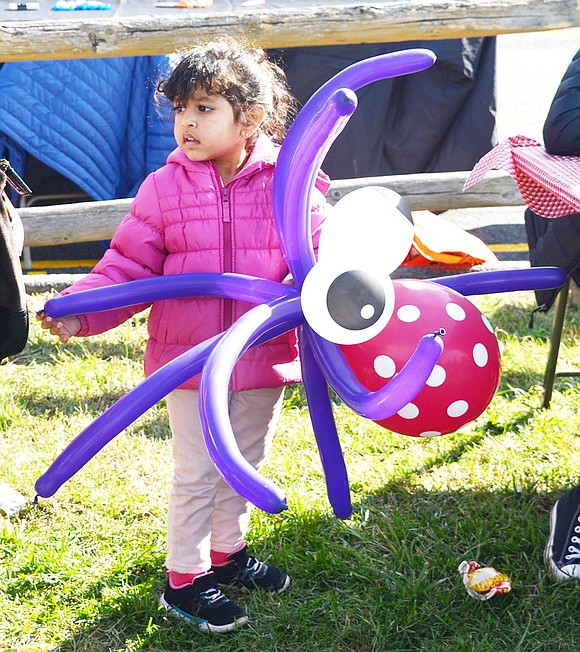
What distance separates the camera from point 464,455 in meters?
3.33

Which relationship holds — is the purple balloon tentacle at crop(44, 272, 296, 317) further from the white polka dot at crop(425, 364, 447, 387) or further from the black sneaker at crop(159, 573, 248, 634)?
the black sneaker at crop(159, 573, 248, 634)

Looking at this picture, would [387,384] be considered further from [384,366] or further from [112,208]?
[112,208]

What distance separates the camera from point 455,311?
2.06 meters

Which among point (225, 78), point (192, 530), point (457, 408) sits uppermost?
point (225, 78)

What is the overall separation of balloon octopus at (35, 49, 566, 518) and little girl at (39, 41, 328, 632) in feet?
0.61

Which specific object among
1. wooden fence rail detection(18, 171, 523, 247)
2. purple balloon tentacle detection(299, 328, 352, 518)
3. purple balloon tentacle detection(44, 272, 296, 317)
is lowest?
wooden fence rail detection(18, 171, 523, 247)

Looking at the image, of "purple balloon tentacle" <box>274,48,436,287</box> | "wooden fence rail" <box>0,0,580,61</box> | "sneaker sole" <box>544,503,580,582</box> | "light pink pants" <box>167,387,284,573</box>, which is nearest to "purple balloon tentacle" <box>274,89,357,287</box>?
"purple balloon tentacle" <box>274,48,436,287</box>

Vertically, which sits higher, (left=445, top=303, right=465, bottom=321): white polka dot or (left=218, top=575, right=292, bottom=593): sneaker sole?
(left=445, top=303, right=465, bottom=321): white polka dot

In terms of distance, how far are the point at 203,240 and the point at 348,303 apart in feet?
2.05

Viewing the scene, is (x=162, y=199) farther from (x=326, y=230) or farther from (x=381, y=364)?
(x=381, y=364)

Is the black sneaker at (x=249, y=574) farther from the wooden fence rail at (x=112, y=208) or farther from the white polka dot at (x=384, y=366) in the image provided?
the wooden fence rail at (x=112, y=208)

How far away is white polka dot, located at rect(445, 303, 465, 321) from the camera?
6.71 feet

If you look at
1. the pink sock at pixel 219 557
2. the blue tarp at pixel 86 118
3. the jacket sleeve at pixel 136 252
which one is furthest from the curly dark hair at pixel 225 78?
the blue tarp at pixel 86 118

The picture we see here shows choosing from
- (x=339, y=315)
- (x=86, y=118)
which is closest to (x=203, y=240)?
(x=339, y=315)
